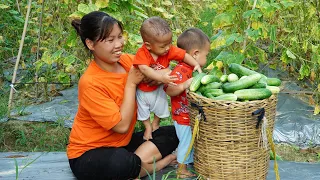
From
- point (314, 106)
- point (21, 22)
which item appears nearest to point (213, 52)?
point (314, 106)

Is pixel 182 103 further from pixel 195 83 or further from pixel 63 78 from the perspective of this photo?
pixel 63 78

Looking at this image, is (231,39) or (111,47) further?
(231,39)

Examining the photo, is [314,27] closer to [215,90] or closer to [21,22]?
[215,90]

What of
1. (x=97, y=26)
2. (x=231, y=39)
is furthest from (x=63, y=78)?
(x=97, y=26)

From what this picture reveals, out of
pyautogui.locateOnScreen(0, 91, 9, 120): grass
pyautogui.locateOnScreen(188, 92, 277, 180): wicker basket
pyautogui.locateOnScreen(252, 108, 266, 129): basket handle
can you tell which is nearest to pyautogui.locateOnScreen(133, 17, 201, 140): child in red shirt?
pyautogui.locateOnScreen(188, 92, 277, 180): wicker basket

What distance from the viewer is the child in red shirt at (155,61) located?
2613 mm

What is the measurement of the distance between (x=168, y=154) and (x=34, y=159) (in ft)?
2.92

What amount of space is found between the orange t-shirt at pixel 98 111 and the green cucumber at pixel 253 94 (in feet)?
2.18

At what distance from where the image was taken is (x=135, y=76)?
271cm

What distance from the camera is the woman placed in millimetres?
2664

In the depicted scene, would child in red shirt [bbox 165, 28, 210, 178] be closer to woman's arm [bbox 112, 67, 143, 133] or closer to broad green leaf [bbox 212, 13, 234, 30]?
woman's arm [bbox 112, 67, 143, 133]

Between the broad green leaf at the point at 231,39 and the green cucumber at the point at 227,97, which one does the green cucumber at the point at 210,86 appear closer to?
the green cucumber at the point at 227,97

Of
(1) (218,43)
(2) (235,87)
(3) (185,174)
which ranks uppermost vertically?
(1) (218,43)

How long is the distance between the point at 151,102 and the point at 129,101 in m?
0.20
